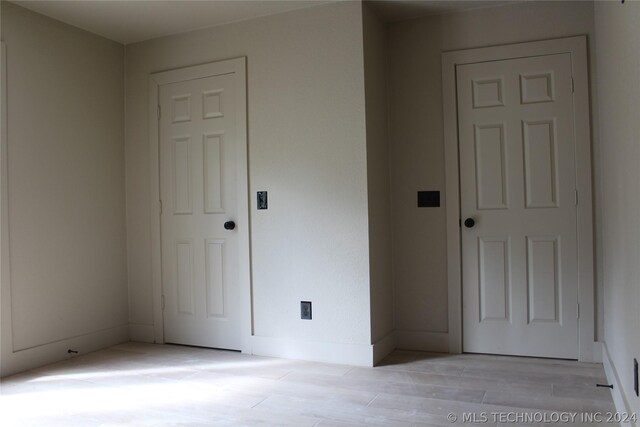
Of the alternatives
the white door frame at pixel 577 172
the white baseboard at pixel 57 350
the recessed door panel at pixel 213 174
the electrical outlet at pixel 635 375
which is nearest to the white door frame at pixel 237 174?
the recessed door panel at pixel 213 174

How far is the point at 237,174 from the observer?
378cm

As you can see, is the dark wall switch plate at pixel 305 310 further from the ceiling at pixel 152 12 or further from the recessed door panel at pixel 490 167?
the ceiling at pixel 152 12

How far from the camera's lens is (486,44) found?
11.6 feet

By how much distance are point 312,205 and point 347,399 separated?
1.29 meters

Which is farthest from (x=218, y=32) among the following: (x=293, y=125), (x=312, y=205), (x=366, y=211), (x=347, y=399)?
(x=347, y=399)

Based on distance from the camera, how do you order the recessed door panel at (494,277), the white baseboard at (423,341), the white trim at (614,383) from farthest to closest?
1. the white baseboard at (423,341)
2. the recessed door panel at (494,277)
3. the white trim at (614,383)

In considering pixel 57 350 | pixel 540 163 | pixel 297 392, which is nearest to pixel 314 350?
pixel 297 392

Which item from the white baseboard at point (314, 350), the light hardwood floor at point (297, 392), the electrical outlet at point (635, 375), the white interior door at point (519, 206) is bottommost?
the light hardwood floor at point (297, 392)

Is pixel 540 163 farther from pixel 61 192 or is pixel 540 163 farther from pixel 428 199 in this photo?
pixel 61 192

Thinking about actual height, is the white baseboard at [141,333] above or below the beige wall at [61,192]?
below

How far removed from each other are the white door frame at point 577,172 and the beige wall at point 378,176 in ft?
1.37

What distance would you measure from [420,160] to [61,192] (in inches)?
99.0

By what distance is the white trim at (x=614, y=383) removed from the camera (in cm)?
233

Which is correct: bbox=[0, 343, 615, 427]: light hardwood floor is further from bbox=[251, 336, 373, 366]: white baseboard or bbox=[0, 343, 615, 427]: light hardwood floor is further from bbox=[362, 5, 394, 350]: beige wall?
bbox=[362, 5, 394, 350]: beige wall
